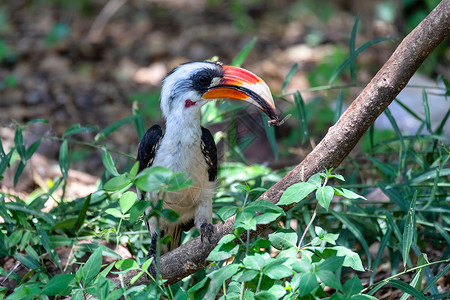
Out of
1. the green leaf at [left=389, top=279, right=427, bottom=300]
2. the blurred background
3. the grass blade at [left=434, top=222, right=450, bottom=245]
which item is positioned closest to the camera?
the green leaf at [left=389, top=279, right=427, bottom=300]

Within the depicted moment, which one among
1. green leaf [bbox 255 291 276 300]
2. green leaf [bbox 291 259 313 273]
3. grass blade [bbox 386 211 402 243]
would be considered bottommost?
grass blade [bbox 386 211 402 243]

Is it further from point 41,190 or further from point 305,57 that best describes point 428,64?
point 41,190

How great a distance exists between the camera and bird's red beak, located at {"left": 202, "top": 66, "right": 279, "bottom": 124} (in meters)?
2.67

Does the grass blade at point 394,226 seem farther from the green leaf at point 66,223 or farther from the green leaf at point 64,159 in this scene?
the green leaf at point 64,159

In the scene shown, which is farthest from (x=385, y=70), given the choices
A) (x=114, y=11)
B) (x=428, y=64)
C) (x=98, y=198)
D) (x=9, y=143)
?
(x=114, y=11)

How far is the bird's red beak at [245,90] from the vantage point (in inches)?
105

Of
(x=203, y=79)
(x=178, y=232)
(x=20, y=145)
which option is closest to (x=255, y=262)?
(x=203, y=79)

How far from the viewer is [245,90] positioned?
2.75 meters

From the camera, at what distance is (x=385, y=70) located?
8.04 ft

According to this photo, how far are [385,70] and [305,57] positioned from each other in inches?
207

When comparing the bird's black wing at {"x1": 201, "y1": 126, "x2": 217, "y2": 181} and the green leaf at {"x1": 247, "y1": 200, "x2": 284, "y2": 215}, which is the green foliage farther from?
the bird's black wing at {"x1": 201, "y1": 126, "x2": 217, "y2": 181}

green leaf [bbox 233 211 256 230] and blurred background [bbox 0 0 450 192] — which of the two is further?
blurred background [bbox 0 0 450 192]

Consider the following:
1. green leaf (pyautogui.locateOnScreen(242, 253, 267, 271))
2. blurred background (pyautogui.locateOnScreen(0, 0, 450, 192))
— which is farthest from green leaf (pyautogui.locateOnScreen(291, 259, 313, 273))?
blurred background (pyautogui.locateOnScreen(0, 0, 450, 192))

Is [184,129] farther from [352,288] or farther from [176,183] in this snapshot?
[352,288]
